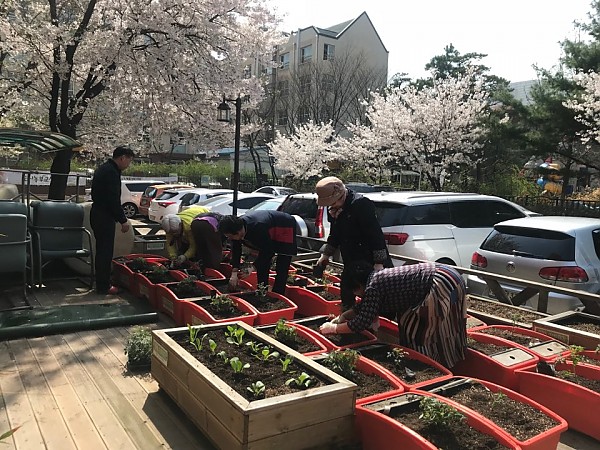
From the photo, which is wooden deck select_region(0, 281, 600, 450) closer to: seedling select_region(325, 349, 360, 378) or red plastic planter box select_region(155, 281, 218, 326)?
red plastic planter box select_region(155, 281, 218, 326)

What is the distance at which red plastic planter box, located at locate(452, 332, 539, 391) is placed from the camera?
351 centimetres

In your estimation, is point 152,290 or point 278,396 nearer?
point 278,396

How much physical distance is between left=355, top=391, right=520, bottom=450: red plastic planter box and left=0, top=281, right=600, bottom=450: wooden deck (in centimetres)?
86

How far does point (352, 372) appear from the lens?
3160 millimetres

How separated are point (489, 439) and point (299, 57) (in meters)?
38.8

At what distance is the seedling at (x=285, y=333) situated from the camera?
3.75 m

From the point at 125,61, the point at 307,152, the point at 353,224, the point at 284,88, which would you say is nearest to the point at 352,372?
the point at 353,224

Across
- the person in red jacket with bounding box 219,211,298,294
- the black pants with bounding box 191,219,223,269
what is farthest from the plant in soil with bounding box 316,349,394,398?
the black pants with bounding box 191,219,223,269

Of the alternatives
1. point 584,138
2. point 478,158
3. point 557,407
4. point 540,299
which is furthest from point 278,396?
point 478,158

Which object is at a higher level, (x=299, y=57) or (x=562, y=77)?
(x=299, y=57)

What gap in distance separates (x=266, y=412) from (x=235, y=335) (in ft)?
3.61

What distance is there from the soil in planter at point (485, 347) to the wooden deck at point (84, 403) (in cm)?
83

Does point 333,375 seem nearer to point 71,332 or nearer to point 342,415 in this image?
point 342,415

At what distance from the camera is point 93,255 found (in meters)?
6.36
